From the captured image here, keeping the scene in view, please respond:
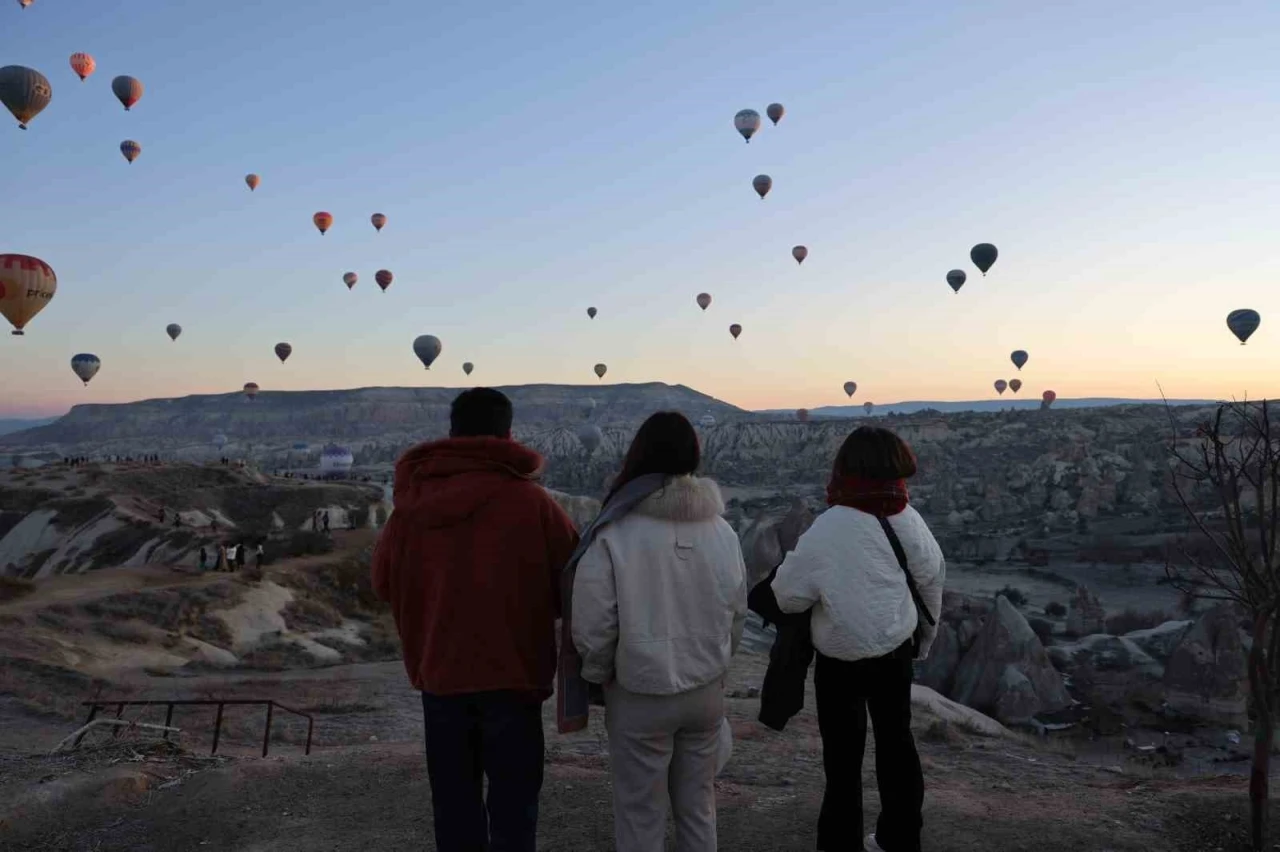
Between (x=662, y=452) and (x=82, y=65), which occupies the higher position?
(x=82, y=65)

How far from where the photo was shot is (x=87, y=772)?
6230 millimetres

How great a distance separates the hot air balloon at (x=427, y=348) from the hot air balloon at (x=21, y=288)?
907 inches

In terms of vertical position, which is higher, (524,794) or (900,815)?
(524,794)

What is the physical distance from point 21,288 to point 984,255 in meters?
41.0

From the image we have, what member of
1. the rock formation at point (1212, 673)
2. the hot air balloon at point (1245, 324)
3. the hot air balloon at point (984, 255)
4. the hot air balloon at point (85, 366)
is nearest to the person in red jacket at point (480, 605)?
the rock formation at point (1212, 673)

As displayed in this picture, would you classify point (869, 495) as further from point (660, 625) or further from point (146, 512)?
point (146, 512)

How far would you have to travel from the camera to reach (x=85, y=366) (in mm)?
54688

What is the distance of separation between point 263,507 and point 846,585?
145 feet

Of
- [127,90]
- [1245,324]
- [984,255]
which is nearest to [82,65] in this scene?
[127,90]

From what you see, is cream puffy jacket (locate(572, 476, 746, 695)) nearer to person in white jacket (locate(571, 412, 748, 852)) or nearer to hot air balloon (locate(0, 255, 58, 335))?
person in white jacket (locate(571, 412, 748, 852))

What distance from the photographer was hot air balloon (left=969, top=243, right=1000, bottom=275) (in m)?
44.5

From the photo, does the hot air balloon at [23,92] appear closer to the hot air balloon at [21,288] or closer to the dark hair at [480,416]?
the hot air balloon at [21,288]

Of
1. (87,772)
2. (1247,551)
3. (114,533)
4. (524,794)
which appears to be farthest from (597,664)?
(114,533)

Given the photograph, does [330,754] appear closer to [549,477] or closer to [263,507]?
[263,507]
